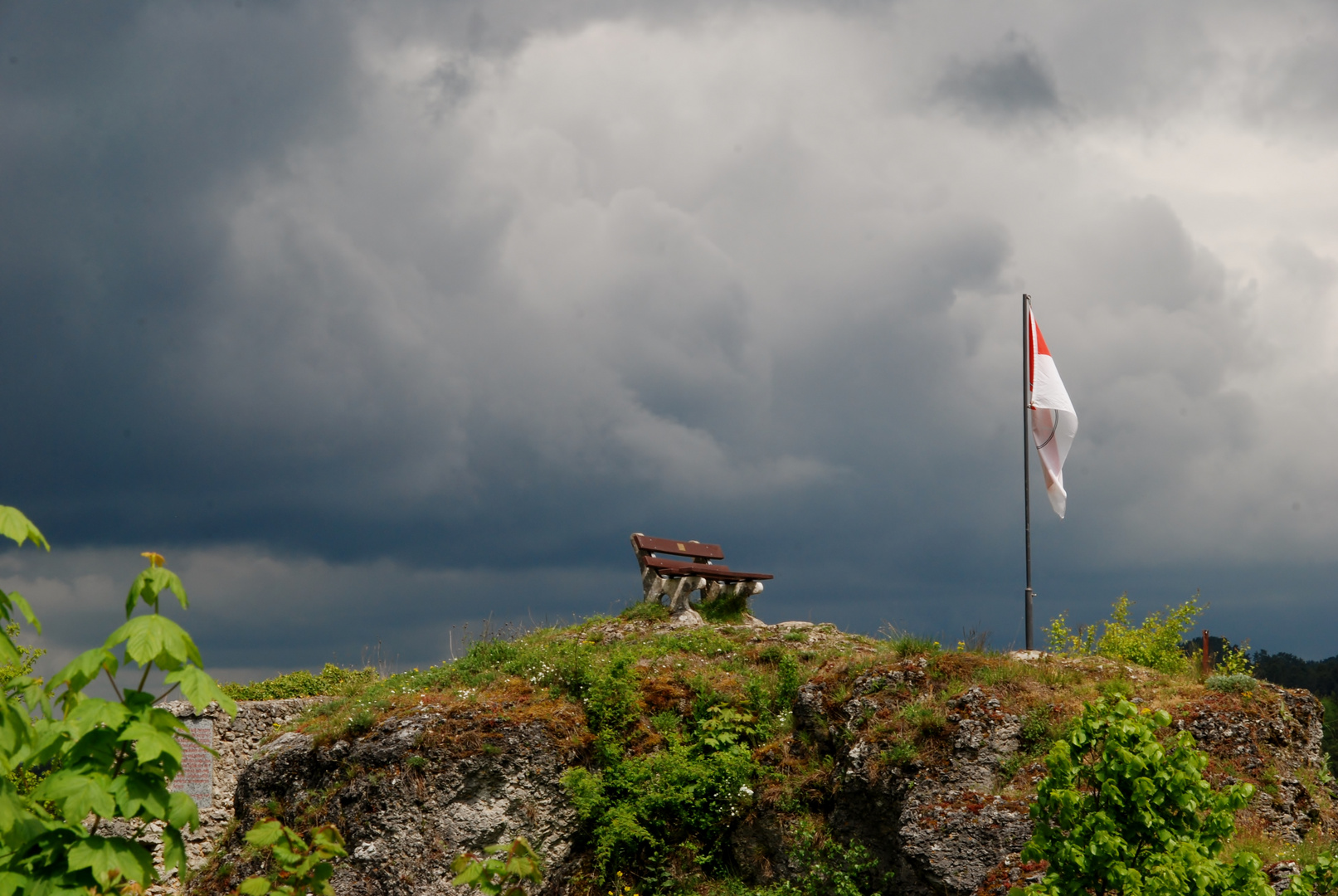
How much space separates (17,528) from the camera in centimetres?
390

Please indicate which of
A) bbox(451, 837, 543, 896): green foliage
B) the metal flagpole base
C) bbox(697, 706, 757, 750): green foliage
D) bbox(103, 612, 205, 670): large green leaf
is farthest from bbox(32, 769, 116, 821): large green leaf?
the metal flagpole base

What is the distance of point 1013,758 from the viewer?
10453mm

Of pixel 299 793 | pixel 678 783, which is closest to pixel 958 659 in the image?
pixel 678 783

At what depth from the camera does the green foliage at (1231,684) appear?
37.7ft

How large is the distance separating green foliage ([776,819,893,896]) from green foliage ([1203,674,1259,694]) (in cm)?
466

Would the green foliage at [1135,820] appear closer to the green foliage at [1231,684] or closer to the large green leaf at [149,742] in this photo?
the large green leaf at [149,742]

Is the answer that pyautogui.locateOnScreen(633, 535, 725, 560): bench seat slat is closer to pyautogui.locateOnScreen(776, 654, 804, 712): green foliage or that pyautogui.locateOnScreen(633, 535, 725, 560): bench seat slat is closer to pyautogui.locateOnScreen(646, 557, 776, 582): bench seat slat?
pyautogui.locateOnScreen(646, 557, 776, 582): bench seat slat

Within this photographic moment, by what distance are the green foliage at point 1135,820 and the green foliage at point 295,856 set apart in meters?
3.94

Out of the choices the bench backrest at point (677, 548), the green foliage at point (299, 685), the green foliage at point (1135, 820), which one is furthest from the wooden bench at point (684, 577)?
the green foliage at point (1135, 820)

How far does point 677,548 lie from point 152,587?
50.0 feet

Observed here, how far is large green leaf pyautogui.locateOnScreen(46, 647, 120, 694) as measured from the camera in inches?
154

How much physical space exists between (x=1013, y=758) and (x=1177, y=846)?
513 centimetres

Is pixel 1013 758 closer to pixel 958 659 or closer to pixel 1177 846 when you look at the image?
pixel 958 659

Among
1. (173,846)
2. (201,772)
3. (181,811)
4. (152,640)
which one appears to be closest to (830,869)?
(173,846)
